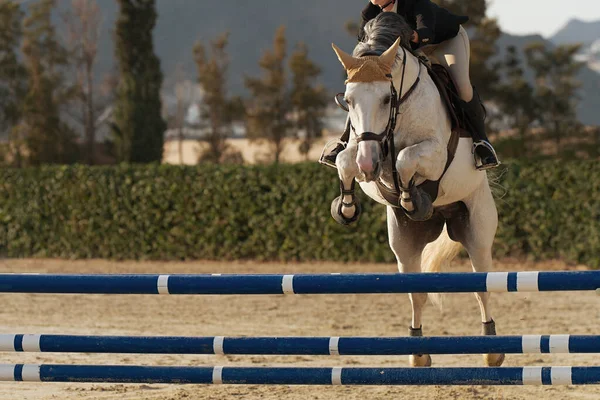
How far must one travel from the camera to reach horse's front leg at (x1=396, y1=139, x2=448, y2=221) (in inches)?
209

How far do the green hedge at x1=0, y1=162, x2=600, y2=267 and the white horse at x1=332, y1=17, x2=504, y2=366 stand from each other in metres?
8.20

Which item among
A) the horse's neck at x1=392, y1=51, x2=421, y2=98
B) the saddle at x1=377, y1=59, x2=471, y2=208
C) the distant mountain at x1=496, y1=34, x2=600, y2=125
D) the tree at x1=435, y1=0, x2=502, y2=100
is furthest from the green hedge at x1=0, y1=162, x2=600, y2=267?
the distant mountain at x1=496, y1=34, x2=600, y2=125

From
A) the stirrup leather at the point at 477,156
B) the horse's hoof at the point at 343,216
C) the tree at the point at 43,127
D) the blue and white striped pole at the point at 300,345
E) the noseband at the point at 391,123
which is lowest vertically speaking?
the blue and white striped pole at the point at 300,345

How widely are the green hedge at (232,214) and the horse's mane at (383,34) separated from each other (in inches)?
365

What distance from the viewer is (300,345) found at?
446 cm

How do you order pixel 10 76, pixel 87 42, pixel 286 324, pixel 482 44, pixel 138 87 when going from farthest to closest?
pixel 87 42
pixel 10 76
pixel 482 44
pixel 138 87
pixel 286 324

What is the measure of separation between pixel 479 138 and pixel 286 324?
14.7 feet

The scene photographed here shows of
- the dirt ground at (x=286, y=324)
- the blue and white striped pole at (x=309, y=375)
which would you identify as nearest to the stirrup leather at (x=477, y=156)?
the dirt ground at (x=286, y=324)

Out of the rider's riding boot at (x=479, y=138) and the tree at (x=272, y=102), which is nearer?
the rider's riding boot at (x=479, y=138)

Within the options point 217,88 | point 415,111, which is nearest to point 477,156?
point 415,111

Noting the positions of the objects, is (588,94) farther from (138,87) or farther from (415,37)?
(415,37)

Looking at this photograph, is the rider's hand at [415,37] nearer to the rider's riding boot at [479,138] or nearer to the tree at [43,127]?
the rider's riding boot at [479,138]

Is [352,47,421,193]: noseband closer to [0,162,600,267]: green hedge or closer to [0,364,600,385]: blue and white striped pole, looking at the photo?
[0,364,600,385]: blue and white striped pole

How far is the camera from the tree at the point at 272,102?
36438 millimetres
